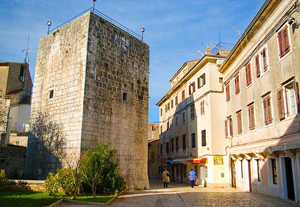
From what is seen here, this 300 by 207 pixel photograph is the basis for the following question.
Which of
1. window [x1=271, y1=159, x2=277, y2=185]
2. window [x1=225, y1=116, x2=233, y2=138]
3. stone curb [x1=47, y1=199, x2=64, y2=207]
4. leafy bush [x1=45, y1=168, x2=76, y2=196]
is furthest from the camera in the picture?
window [x1=225, y1=116, x2=233, y2=138]

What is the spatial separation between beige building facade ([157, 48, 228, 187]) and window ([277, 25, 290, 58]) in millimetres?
9339

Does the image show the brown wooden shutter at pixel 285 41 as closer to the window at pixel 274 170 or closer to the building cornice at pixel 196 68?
the window at pixel 274 170

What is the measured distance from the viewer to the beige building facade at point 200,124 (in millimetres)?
21008

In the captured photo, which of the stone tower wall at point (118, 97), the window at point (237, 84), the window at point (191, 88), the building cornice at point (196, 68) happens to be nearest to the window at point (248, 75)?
the window at point (237, 84)

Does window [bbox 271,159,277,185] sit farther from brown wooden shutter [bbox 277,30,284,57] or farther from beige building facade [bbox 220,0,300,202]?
brown wooden shutter [bbox 277,30,284,57]

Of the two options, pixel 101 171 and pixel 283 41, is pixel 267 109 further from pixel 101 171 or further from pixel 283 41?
pixel 101 171

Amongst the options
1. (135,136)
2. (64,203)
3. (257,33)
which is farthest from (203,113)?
→ (64,203)

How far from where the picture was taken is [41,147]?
16.8 m

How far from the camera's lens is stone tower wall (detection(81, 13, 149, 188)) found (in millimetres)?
15841

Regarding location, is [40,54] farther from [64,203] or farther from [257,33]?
[257,33]

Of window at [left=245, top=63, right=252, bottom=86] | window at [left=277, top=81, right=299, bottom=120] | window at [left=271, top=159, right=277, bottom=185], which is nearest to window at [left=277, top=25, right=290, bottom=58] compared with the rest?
window at [left=277, top=81, right=299, bottom=120]

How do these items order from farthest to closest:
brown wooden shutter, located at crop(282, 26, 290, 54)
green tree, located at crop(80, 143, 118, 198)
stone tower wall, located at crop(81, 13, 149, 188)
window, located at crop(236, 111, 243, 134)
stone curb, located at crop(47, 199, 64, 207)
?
window, located at crop(236, 111, 243, 134) → stone tower wall, located at crop(81, 13, 149, 188) → green tree, located at crop(80, 143, 118, 198) → brown wooden shutter, located at crop(282, 26, 290, 54) → stone curb, located at crop(47, 199, 64, 207)

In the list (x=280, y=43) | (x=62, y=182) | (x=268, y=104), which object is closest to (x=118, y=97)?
(x=62, y=182)

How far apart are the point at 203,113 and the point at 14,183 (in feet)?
48.9
